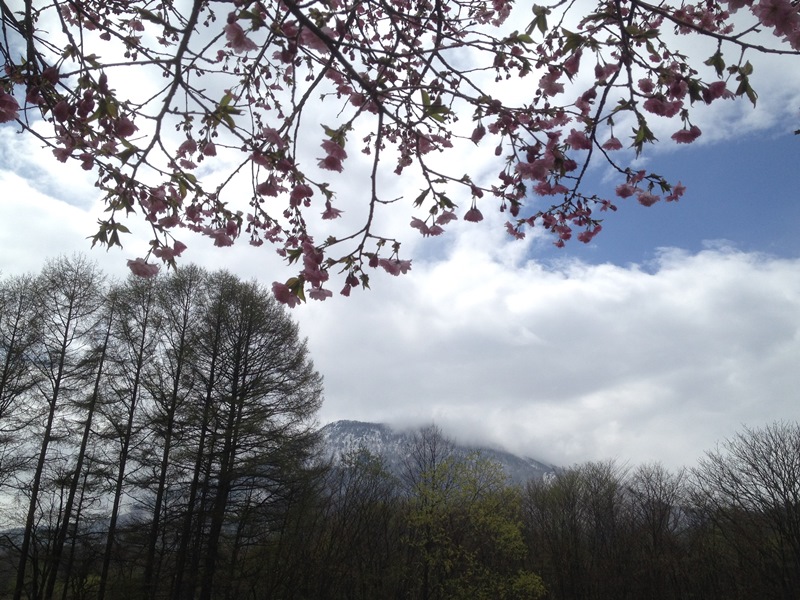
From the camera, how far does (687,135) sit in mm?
2889

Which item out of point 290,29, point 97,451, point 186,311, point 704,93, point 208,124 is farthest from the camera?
point 186,311

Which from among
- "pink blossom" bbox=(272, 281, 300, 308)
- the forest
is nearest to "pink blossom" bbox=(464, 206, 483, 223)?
"pink blossom" bbox=(272, 281, 300, 308)

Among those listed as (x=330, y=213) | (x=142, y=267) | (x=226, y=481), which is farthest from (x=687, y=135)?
(x=226, y=481)

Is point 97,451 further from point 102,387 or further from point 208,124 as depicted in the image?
point 208,124

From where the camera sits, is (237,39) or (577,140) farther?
(577,140)

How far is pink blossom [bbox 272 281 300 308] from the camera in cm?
242

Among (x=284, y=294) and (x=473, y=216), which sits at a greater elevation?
(x=473, y=216)

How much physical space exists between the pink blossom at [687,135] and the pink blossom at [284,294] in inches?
91.3

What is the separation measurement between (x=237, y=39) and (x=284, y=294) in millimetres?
1247

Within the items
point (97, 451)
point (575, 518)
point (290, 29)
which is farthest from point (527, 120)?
point (575, 518)

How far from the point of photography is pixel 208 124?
10.4 feet

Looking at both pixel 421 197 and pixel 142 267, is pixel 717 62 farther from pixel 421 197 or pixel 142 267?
pixel 142 267

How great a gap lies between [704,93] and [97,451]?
16841 millimetres

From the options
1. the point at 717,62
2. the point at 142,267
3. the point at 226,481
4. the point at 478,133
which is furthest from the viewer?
the point at 226,481
